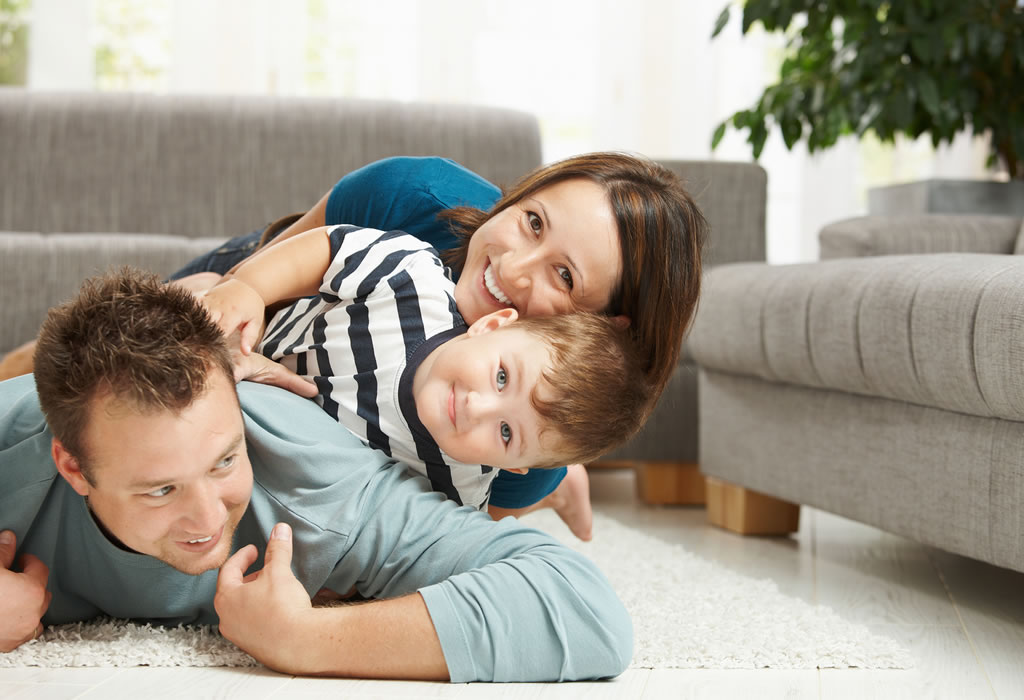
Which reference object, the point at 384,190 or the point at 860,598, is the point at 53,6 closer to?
the point at 384,190

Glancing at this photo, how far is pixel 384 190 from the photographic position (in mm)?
1395

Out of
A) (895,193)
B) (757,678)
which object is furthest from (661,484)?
(757,678)

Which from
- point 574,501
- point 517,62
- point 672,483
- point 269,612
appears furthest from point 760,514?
point 517,62

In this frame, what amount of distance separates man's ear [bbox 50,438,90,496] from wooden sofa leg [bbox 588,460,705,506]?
1.41 meters

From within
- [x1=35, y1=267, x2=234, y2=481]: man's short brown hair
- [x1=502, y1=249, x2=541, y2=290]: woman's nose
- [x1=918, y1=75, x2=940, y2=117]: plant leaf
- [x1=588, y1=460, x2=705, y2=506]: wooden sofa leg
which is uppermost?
[x1=918, y1=75, x2=940, y2=117]: plant leaf

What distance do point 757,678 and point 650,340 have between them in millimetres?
386

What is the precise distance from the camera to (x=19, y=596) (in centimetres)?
94

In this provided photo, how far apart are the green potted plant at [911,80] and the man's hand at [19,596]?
1.78 metres

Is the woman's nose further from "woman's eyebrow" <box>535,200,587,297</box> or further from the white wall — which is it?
the white wall

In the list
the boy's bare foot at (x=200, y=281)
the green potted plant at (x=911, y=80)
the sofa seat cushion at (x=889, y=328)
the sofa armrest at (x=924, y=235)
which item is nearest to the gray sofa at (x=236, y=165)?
the green potted plant at (x=911, y=80)

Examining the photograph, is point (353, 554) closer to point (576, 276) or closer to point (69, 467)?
point (69, 467)

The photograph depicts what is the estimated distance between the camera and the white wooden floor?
0.88 m

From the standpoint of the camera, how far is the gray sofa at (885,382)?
1.16m

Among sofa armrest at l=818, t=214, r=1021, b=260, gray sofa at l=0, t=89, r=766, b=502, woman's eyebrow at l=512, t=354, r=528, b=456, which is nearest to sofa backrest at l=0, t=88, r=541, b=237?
gray sofa at l=0, t=89, r=766, b=502
